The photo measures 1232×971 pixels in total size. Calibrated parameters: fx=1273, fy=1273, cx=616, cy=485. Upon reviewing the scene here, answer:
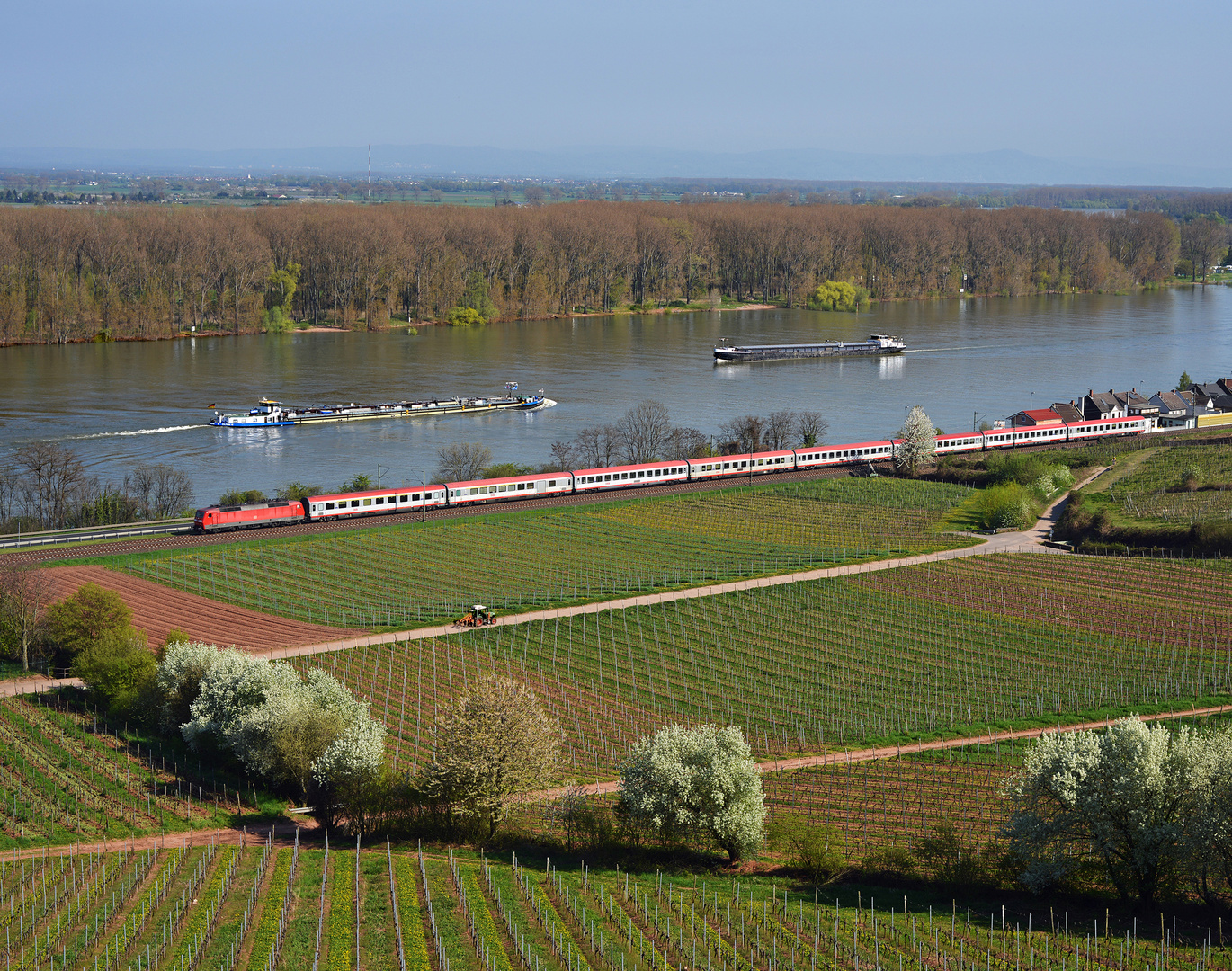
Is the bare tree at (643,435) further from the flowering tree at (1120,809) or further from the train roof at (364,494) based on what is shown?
the flowering tree at (1120,809)

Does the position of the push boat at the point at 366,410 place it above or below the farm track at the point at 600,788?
above

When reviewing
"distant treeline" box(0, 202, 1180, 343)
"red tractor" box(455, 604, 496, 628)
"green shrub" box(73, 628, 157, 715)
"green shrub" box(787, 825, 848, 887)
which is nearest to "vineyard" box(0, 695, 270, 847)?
"green shrub" box(73, 628, 157, 715)

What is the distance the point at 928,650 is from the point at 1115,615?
710cm

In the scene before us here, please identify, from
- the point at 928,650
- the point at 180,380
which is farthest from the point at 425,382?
the point at 928,650

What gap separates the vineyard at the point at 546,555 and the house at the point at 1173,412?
25164mm

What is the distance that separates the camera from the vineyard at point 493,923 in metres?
18.9

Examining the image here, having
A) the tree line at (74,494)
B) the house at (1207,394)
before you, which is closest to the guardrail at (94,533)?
the tree line at (74,494)

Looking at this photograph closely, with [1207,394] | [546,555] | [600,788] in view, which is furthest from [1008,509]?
[1207,394]

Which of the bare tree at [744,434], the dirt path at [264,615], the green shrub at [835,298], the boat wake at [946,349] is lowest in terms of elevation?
the dirt path at [264,615]

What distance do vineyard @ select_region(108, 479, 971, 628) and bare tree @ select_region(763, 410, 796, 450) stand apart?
9.65 metres

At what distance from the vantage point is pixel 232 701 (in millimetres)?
28953

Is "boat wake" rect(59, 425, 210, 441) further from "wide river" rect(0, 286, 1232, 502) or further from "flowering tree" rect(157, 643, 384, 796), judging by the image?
"flowering tree" rect(157, 643, 384, 796)

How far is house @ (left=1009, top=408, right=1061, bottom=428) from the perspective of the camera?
7219cm

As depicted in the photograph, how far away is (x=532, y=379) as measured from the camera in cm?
8888
